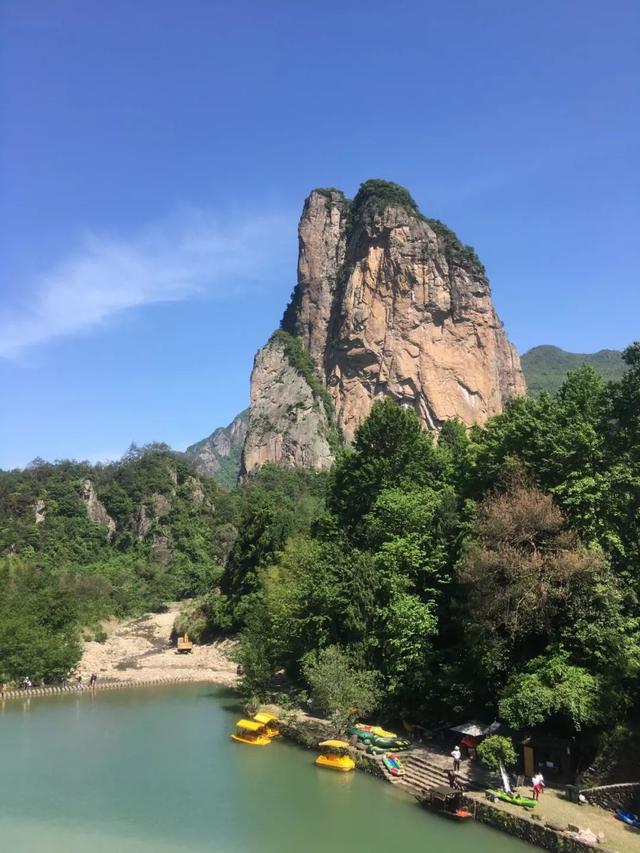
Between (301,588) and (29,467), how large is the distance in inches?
2736

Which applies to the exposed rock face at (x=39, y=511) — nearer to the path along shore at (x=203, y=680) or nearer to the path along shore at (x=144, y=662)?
the path along shore at (x=203, y=680)

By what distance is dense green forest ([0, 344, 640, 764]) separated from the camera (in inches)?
727

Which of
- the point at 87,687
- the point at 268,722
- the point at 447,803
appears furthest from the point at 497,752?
the point at 87,687

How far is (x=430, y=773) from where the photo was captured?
19.4 metres

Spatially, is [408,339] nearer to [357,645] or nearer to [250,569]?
[250,569]

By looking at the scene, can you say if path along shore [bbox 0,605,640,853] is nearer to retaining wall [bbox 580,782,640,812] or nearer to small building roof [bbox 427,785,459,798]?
retaining wall [bbox 580,782,640,812]

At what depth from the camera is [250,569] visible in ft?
150

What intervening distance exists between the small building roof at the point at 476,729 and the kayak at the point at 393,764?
1.96 meters

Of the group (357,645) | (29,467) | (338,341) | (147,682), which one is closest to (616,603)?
(357,645)

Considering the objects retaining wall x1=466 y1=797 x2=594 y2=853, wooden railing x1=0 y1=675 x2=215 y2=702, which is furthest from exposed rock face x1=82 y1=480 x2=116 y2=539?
retaining wall x1=466 y1=797 x2=594 y2=853

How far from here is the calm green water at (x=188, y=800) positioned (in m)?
16.0

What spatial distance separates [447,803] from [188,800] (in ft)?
23.8

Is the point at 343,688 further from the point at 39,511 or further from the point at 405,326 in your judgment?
the point at 405,326

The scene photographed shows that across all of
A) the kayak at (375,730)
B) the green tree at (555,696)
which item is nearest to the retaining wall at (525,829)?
the green tree at (555,696)
